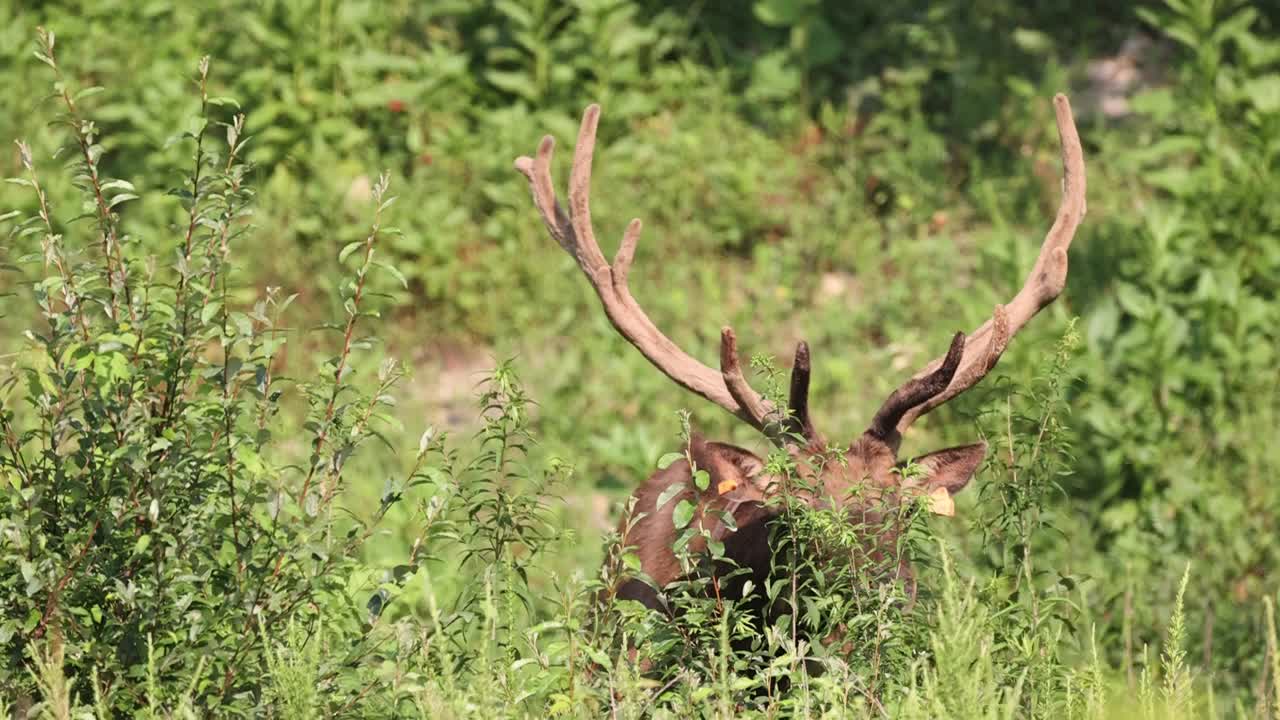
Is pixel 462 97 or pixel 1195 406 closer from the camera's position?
pixel 1195 406

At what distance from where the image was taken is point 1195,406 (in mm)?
7668

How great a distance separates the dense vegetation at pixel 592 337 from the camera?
3953 millimetres

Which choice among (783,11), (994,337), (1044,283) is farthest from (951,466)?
(783,11)

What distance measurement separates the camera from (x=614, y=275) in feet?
17.6

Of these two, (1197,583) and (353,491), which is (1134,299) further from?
(353,491)

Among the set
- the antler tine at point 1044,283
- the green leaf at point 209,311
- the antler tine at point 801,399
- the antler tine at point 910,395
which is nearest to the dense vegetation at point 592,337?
the green leaf at point 209,311

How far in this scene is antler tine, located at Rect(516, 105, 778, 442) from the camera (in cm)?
528

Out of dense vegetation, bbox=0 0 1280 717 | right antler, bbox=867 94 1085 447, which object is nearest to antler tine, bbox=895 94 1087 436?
right antler, bbox=867 94 1085 447

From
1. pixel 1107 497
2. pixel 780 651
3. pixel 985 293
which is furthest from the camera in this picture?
pixel 985 293

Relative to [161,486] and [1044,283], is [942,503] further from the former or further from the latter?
[161,486]

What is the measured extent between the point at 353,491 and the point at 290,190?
210cm

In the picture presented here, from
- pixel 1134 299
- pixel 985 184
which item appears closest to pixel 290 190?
pixel 985 184

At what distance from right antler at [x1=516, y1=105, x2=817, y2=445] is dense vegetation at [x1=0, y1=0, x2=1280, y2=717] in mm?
564

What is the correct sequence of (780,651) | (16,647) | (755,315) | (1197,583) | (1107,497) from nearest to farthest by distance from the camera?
(16,647) < (780,651) < (1197,583) < (1107,497) < (755,315)
